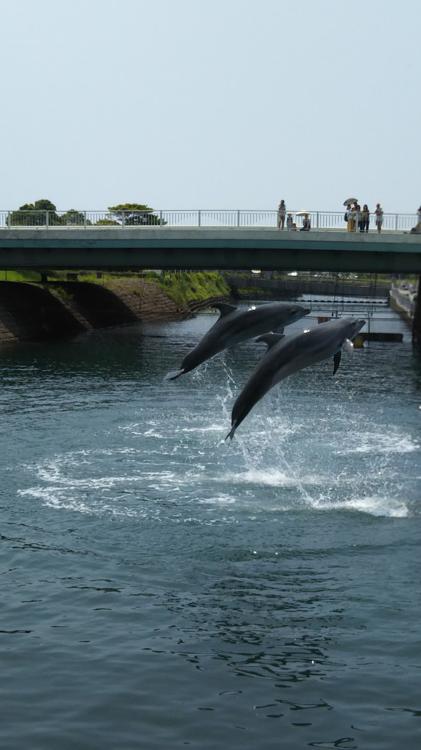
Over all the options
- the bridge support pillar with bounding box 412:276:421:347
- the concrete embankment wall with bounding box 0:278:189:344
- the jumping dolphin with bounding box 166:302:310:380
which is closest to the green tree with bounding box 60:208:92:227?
the concrete embankment wall with bounding box 0:278:189:344

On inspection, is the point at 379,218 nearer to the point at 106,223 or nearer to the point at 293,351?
the point at 106,223

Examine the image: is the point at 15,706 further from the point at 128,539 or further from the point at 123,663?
the point at 128,539

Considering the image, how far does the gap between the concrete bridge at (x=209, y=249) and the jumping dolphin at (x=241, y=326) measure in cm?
4573

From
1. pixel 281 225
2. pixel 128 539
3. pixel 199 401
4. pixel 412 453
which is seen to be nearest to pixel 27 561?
pixel 128 539

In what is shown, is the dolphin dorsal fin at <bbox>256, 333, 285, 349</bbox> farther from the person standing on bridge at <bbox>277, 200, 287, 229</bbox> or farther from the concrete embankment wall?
the concrete embankment wall

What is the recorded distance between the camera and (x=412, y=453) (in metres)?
34.5

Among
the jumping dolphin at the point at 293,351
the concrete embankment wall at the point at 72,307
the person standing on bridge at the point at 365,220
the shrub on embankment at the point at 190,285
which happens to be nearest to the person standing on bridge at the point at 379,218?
the person standing on bridge at the point at 365,220

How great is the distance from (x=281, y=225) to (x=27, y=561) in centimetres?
4856

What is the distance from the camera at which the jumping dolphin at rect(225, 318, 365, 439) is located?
21078 millimetres

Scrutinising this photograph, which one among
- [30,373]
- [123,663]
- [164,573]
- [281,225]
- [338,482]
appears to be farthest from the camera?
[281,225]

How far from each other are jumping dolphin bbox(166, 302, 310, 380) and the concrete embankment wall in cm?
5671

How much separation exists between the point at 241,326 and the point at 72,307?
255 feet

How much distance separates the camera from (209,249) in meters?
70.5

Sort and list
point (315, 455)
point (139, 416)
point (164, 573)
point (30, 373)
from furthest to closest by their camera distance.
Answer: point (30, 373), point (139, 416), point (315, 455), point (164, 573)
